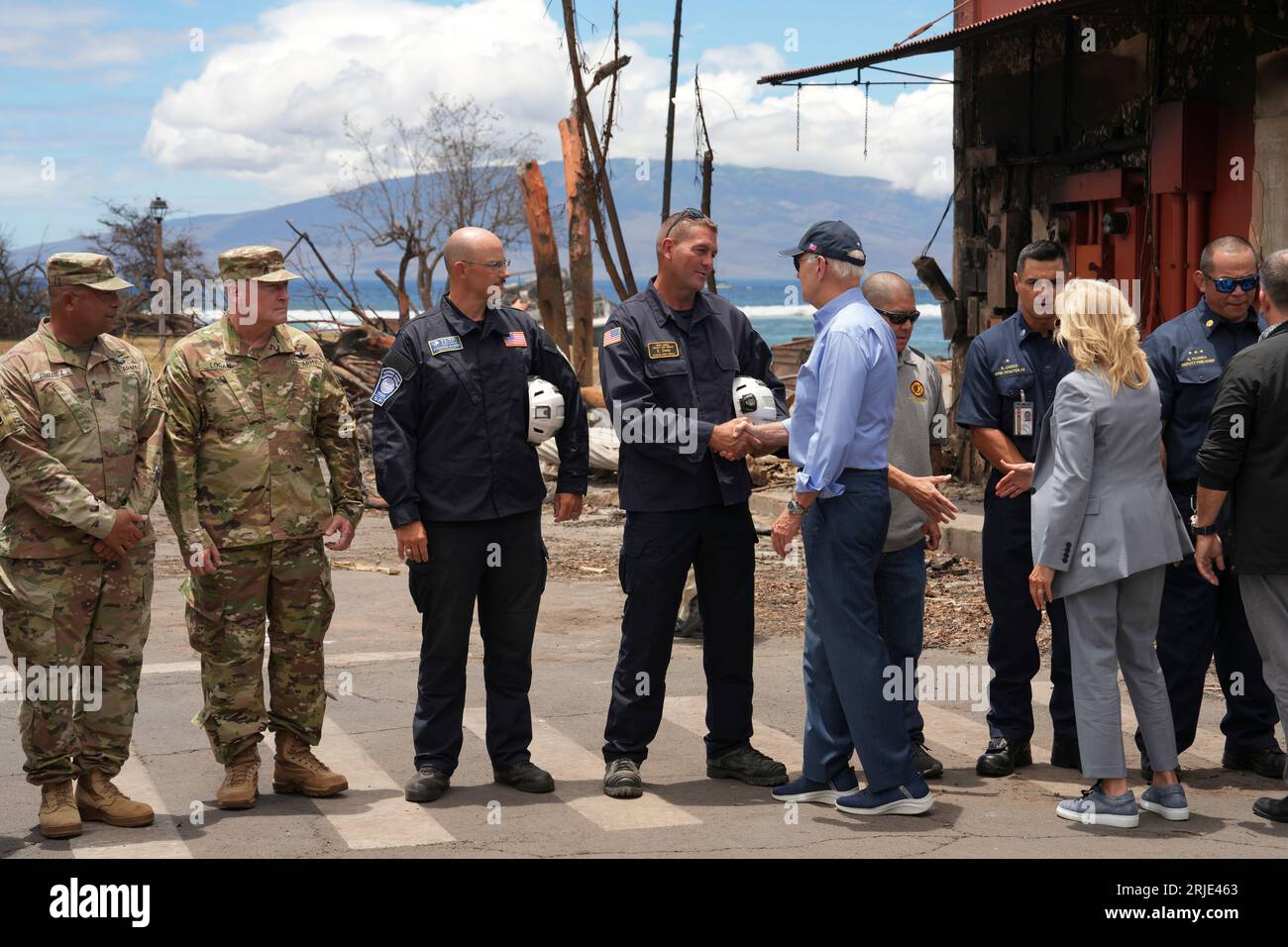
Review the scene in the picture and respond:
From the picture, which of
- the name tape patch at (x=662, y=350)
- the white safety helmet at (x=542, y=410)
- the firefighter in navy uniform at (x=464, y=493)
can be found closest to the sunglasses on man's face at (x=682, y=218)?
the name tape patch at (x=662, y=350)

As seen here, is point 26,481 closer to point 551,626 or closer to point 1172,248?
point 551,626

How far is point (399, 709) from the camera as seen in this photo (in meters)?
7.61

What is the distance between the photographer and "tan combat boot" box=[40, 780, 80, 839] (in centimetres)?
540

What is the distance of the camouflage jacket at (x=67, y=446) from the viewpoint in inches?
214

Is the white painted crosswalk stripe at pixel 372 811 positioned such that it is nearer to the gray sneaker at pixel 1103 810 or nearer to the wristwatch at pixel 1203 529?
the gray sneaker at pixel 1103 810

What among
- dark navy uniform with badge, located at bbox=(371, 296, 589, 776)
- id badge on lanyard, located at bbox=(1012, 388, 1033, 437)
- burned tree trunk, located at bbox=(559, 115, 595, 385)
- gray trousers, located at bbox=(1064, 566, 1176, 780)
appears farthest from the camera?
burned tree trunk, located at bbox=(559, 115, 595, 385)

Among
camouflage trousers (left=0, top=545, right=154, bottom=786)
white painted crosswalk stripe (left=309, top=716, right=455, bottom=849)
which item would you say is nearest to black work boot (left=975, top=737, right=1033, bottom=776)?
white painted crosswalk stripe (left=309, top=716, right=455, bottom=849)

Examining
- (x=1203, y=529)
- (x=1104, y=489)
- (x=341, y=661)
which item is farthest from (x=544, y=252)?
(x=1104, y=489)

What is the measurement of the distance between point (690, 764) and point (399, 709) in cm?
183

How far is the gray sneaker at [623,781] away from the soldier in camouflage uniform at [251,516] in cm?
113

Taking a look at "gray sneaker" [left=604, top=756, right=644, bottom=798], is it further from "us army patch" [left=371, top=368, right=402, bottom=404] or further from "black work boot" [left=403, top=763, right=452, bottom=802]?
"us army patch" [left=371, top=368, right=402, bottom=404]

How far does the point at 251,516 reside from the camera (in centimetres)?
580

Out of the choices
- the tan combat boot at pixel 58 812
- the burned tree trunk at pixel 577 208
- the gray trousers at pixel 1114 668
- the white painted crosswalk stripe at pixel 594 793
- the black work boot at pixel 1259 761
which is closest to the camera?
the tan combat boot at pixel 58 812

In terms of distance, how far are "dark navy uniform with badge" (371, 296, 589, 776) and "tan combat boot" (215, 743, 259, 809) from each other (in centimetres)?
67
